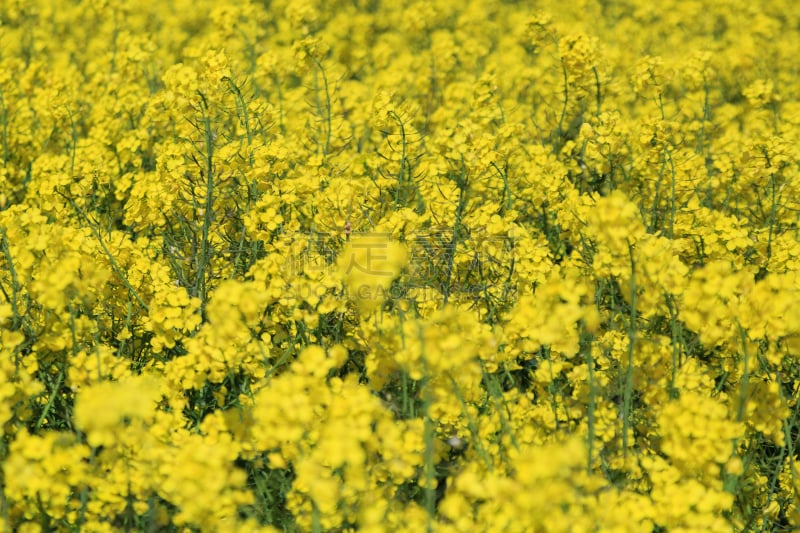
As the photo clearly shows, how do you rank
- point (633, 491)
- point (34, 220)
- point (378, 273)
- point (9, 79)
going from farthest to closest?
point (9, 79) → point (34, 220) → point (633, 491) → point (378, 273)

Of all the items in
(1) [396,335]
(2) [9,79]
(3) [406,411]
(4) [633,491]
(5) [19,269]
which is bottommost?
(4) [633,491]

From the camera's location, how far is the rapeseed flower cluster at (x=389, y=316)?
2447mm

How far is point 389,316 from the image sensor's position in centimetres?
317

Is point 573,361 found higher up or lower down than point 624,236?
lower down

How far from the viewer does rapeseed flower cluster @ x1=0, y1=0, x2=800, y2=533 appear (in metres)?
2.45

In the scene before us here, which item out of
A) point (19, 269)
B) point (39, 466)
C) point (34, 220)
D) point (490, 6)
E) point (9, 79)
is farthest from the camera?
point (490, 6)

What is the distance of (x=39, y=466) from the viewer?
7.99ft

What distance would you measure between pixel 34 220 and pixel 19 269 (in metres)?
0.34

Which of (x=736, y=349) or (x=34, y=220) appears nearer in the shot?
(x=736, y=349)

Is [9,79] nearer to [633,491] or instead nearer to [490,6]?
[633,491]

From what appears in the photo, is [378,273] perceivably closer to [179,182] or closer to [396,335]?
[396,335]

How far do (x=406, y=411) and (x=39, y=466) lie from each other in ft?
3.94

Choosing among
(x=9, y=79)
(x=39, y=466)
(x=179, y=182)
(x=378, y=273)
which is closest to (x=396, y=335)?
(x=378, y=273)

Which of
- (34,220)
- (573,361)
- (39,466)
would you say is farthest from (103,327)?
(573,361)
